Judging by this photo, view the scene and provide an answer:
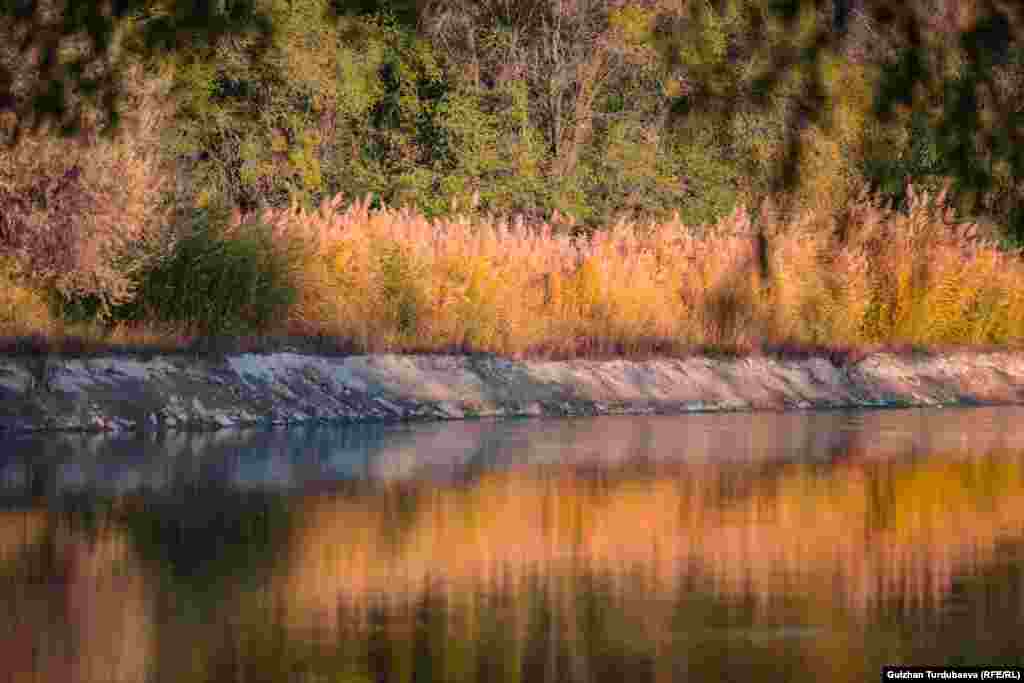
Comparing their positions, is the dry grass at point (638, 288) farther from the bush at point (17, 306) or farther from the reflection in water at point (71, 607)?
the reflection in water at point (71, 607)

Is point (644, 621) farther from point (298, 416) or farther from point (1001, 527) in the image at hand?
point (298, 416)

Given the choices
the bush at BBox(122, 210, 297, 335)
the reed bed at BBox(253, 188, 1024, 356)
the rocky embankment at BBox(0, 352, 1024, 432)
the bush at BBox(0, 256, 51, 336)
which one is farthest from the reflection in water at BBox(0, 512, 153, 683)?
the reed bed at BBox(253, 188, 1024, 356)

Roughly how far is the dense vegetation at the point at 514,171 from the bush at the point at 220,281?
4cm

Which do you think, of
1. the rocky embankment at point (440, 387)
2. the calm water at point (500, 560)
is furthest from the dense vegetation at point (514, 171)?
the calm water at point (500, 560)

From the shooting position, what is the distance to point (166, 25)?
1539 centimetres

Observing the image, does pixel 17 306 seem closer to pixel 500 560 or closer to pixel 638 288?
pixel 638 288

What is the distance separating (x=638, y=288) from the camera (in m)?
31.1

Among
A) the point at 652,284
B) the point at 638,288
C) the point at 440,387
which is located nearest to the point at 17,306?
the point at 440,387

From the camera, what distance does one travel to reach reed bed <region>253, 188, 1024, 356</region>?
2870cm

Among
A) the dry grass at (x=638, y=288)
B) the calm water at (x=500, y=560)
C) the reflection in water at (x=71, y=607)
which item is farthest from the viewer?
the dry grass at (x=638, y=288)

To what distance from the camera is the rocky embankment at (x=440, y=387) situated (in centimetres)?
2378

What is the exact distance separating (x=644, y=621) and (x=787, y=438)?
1270 centimetres

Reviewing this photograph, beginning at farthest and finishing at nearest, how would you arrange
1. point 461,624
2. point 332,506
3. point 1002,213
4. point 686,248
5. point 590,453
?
point 686,248 < point 590,453 < point 1002,213 < point 332,506 < point 461,624

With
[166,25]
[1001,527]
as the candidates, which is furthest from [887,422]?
[166,25]
